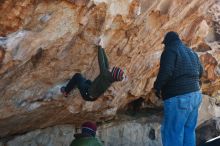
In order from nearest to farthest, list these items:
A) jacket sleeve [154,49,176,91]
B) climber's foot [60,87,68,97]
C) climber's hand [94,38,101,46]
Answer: jacket sleeve [154,49,176,91]
climber's hand [94,38,101,46]
climber's foot [60,87,68,97]

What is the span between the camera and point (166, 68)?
204 inches

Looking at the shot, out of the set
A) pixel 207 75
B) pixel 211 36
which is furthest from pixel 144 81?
pixel 211 36

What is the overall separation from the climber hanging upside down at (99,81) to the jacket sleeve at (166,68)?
0.46m

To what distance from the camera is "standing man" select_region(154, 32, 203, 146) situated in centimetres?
525

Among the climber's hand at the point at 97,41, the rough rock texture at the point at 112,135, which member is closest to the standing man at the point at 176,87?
the climber's hand at the point at 97,41

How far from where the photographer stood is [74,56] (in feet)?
17.8

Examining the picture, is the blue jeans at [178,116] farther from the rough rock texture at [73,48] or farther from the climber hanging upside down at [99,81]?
the rough rock texture at [73,48]

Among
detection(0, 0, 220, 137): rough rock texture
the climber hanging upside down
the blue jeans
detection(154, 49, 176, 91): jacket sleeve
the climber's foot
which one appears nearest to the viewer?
detection(0, 0, 220, 137): rough rock texture

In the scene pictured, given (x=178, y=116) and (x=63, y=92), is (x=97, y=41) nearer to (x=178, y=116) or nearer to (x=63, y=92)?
(x=63, y=92)

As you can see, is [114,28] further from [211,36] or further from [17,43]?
[211,36]

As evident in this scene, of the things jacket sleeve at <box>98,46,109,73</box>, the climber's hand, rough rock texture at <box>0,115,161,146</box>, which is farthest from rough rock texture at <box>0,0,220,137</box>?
jacket sleeve at <box>98,46,109,73</box>

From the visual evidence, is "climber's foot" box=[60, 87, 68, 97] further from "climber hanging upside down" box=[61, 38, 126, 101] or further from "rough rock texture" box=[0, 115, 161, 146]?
"rough rock texture" box=[0, 115, 161, 146]

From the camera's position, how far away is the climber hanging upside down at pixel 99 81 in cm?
480

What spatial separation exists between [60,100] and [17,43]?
1.65 m
